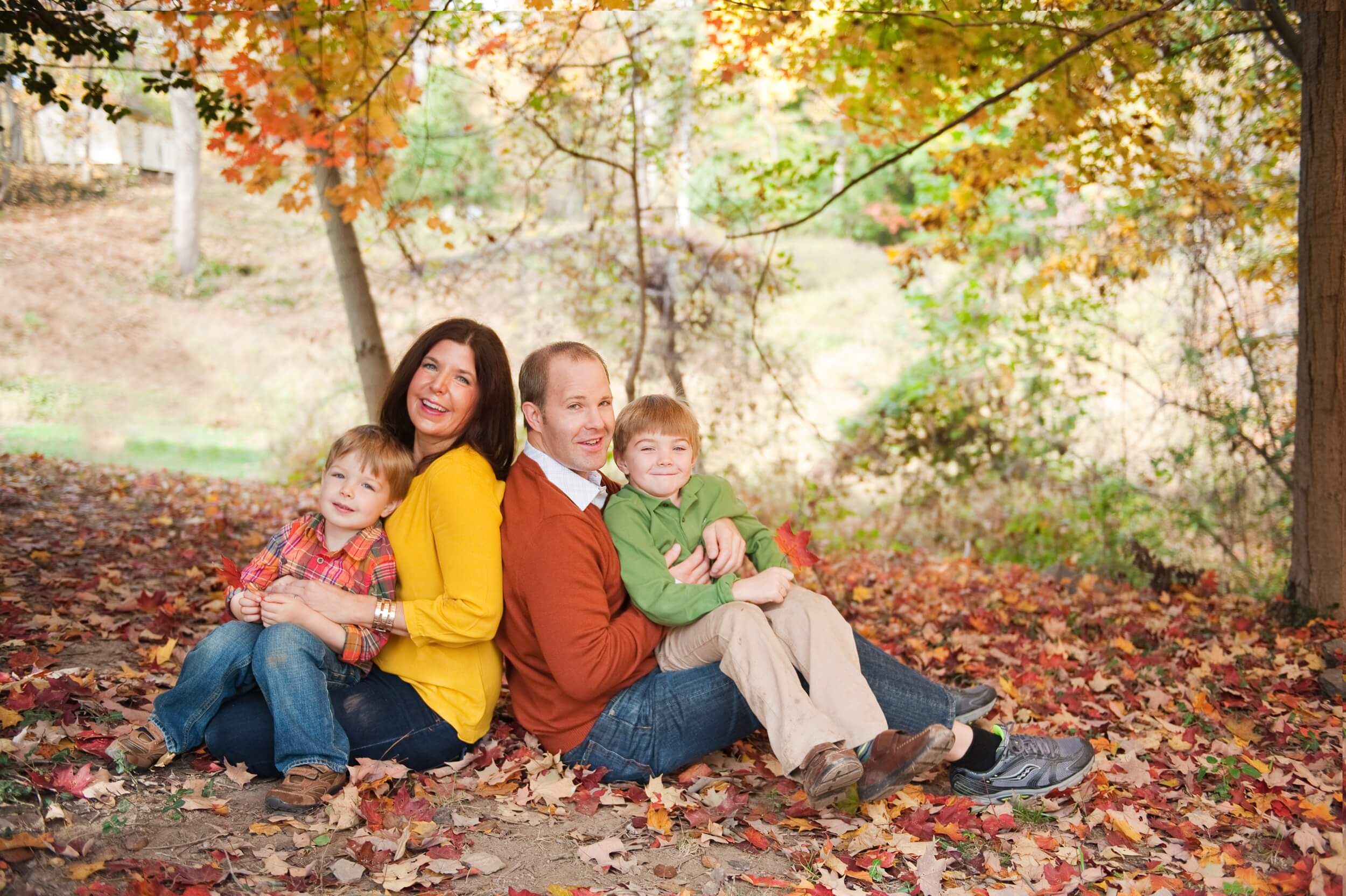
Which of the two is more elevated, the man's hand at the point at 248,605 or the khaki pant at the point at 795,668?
the man's hand at the point at 248,605

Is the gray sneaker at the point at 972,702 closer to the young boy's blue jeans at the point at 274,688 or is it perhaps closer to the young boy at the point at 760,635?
the young boy at the point at 760,635

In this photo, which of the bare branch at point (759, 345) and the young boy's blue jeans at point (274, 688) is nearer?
the young boy's blue jeans at point (274, 688)

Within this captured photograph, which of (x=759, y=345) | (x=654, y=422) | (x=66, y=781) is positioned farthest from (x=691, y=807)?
(x=759, y=345)

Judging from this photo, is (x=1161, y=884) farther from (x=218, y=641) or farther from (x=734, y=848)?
(x=218, y=641)

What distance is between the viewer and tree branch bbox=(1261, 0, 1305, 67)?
5383mm

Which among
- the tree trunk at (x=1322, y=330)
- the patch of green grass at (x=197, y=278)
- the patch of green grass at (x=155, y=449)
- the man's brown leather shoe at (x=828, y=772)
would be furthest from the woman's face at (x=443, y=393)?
the patch of green grass at (x=197, y=278)

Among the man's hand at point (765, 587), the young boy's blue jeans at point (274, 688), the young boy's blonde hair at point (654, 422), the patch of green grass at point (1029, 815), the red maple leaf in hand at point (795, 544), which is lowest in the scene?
the patch of green grass at point (1029, 815)

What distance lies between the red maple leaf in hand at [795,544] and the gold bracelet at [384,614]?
1.32m

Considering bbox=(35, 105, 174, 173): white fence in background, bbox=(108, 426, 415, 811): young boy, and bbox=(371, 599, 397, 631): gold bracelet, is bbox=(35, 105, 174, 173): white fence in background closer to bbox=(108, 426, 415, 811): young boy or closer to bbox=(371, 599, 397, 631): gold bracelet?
bbox=(108, 426, 415, 811): young boy

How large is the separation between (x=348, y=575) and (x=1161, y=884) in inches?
103

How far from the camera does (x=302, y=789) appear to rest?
293 cm

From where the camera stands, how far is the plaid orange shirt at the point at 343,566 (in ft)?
10.4

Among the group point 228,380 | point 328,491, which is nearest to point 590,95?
point 328,491

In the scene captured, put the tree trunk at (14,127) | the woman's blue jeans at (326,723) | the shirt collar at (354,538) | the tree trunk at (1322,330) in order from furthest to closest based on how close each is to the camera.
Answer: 1. the tree trunk at (1322,330)
2. the tree trunk at (14,127)
3. the shirt collar at (354,538)
4. the woman's blue jeans at (326,723)
